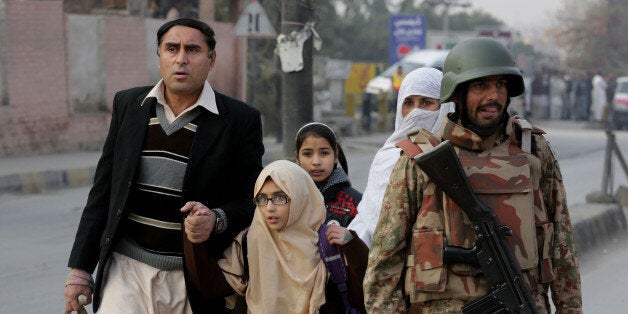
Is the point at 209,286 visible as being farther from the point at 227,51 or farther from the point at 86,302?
the point at 227,51

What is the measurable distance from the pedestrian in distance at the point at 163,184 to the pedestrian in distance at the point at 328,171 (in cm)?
84

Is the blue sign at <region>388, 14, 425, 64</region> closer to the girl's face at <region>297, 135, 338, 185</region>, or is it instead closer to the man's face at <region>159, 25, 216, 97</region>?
the girl's face at <region>297, 135, 338, 185</region>

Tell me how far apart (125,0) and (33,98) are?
3.38 meters

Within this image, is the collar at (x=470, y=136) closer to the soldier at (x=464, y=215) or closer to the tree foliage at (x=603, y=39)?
the soldier at (x=464, y=215)

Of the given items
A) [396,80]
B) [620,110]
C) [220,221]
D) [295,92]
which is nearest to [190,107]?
[220,221]

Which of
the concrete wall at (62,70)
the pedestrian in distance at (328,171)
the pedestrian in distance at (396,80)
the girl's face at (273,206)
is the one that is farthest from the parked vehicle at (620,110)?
the girl's face at (273,206)

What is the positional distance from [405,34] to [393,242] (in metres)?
21.7

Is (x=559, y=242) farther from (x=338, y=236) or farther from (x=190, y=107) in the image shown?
(x=190, y=107)

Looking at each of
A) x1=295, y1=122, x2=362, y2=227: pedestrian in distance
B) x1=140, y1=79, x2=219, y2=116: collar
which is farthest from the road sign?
x1=140, y1=79, x2=219, y2=116: collar

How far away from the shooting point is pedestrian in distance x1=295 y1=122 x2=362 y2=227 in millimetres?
4555

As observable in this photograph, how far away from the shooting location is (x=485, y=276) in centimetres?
315

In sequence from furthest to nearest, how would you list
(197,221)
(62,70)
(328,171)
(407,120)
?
(62,70) → (328,171) → (407,120) → (197,221)

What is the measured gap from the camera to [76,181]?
46.8 feet

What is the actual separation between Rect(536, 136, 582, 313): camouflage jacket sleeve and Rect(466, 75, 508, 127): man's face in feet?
0.77
